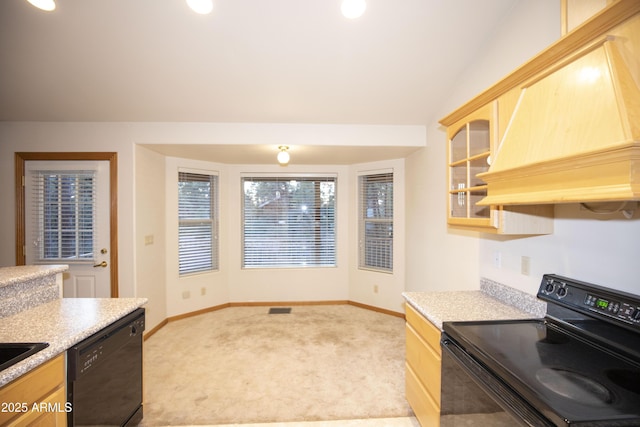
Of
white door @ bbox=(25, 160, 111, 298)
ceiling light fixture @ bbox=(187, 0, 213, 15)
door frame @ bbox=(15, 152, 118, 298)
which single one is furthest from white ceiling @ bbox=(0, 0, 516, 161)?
white door @ bbox=(25, 160, 111, 298)

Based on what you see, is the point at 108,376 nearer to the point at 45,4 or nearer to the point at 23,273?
the point at 23,273

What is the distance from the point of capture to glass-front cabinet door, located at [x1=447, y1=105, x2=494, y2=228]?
1713mm

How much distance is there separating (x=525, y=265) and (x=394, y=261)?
2297 millimetres

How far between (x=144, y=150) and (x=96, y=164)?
50cm

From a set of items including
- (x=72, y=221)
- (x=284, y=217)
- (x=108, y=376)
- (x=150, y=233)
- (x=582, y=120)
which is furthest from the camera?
(x=284, y=217)

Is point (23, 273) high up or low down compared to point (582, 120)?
down

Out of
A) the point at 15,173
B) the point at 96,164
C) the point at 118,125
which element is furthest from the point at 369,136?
the point at 15,173

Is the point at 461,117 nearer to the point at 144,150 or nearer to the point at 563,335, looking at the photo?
the point at 563,335

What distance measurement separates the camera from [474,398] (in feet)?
4.09

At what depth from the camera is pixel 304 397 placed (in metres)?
2.29

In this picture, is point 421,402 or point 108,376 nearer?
point 108,376

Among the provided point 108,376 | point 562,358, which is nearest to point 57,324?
point 108,376

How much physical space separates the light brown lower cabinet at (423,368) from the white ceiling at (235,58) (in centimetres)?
205

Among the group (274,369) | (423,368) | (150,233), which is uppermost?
(150,233)
